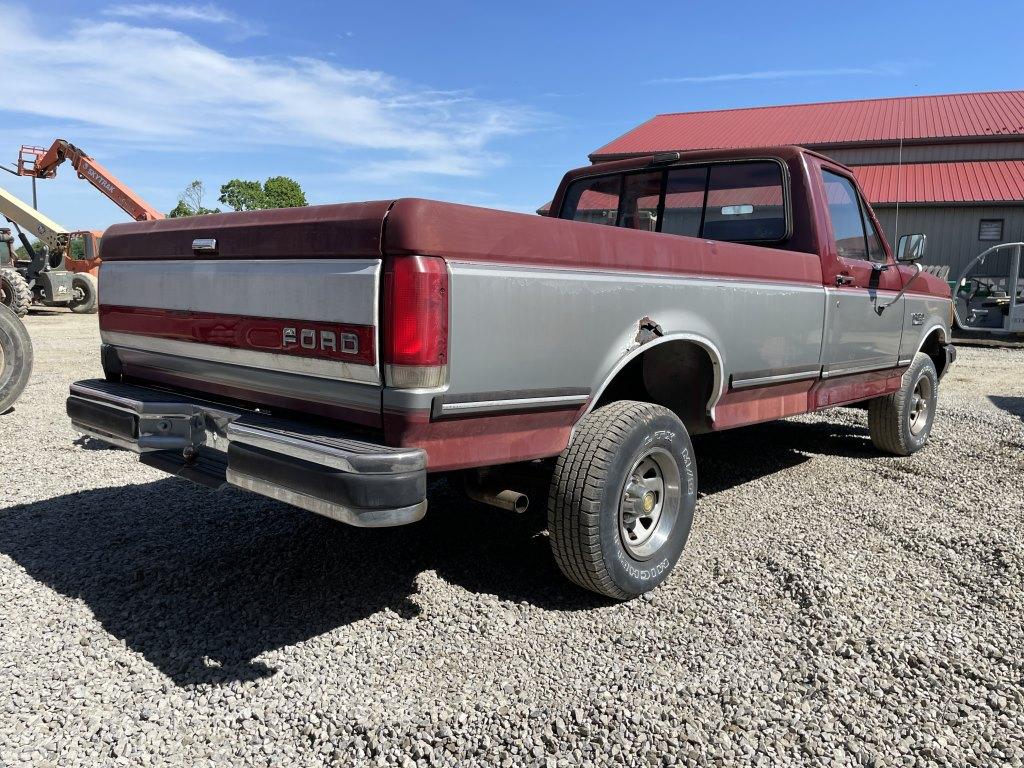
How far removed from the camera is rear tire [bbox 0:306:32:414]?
645 cm

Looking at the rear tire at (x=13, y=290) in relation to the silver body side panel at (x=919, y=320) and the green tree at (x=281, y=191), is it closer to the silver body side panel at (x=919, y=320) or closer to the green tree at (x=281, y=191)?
the silver body side panel at (x=919, y=320)

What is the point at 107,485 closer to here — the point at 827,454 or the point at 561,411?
the point at 561,411

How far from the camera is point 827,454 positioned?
19.7ft

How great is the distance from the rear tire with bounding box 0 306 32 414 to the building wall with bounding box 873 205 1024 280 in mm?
21867

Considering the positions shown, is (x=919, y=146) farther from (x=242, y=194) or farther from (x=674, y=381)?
(x=242, y=194)

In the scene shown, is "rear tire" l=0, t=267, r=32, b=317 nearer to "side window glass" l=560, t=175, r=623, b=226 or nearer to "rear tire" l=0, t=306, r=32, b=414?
"rear tire" l=0, t=306, r=32, b=414

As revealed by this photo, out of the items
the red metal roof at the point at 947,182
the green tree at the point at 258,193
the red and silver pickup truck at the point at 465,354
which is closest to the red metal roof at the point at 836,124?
the red metal roof at the point at 947,182

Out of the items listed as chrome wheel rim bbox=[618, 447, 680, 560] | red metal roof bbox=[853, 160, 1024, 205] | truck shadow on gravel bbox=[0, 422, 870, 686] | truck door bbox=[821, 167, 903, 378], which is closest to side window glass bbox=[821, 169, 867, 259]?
truck door bbox=[821, 167, 903, 378]

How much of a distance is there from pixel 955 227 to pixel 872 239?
833 inches

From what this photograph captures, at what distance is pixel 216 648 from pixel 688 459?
6.75 ft

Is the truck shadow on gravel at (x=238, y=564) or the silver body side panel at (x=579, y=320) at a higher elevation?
the silver body side panel at (x=579, y=320)

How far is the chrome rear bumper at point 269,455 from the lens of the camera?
7.50ft

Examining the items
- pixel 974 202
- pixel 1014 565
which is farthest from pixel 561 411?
pixel 974 202

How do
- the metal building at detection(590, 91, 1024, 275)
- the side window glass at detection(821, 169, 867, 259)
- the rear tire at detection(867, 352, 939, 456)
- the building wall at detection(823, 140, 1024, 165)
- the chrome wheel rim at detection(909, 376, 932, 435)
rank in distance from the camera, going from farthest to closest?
1. the building wall at detection(823, 140, 1024, 165)
2. the metal building at detection(590, 91, 1024, 275)
3. the chrome wheel rim at detection(909, 376, 932, 435)
4. the rear tire at detection(867, 352, 939, 456)
5. the side window glass at detection(821, 169, 867, 259)
